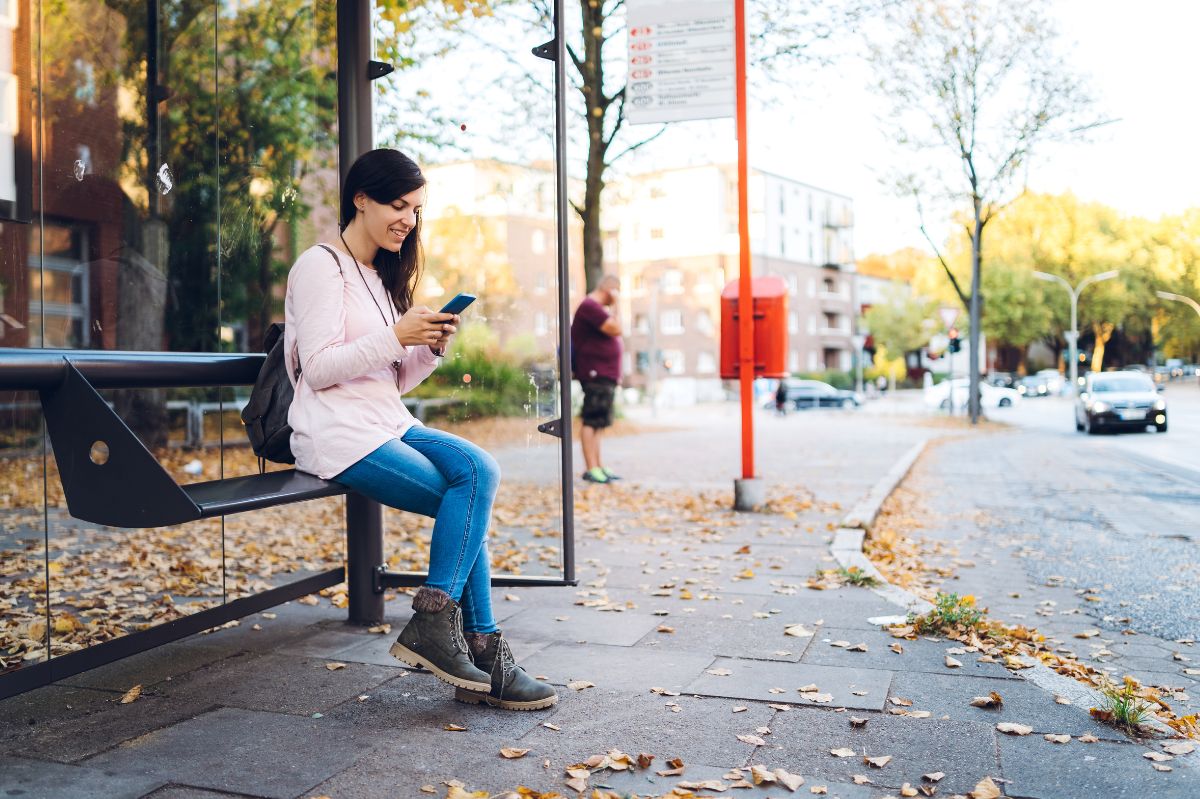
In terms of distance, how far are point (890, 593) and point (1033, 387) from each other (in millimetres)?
66894

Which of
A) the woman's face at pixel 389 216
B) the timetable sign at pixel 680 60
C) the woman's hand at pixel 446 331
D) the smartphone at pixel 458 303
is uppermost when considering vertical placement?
the timetable sign at pixel 680 60

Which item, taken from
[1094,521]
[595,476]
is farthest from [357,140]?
[1094,521]

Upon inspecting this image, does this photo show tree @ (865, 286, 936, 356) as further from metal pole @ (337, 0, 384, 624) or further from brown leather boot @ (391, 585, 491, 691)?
brown leather boot @ (391, 585, 491, 691)

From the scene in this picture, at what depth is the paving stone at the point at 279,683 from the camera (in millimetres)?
3486

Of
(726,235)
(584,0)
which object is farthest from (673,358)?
(584,0)

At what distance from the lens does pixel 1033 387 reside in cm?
6706

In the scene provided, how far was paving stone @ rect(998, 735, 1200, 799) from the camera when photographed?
2732 millimetres

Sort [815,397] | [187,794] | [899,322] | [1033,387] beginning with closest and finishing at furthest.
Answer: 1. [187,794]
2. [815,397]
3. [1033,387]
4. [899,322]

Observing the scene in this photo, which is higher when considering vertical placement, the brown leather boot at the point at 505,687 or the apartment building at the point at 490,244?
the apartment building at the point at 490,244

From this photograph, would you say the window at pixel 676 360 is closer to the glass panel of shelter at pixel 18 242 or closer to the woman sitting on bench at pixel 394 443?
the glass panel of shelter at pixel 18 242

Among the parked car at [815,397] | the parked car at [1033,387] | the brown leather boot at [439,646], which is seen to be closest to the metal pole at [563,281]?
the brown leather boot at [439,646]

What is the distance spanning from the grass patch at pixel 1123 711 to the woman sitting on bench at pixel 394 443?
1.71m

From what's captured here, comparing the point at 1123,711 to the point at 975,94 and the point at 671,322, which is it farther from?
the point at 671,322

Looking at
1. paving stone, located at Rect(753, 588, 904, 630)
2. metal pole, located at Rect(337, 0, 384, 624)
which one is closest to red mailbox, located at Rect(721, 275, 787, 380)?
paving stone, located at Rect(753, 588, 904, 630)
